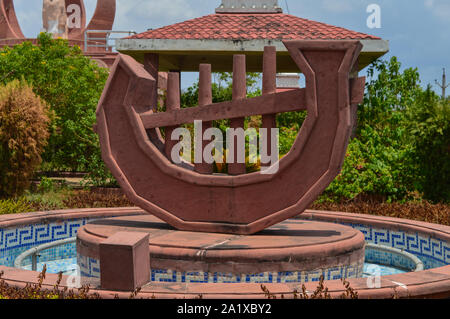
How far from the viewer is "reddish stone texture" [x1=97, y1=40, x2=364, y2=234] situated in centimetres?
572

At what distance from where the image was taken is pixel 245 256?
536 cm

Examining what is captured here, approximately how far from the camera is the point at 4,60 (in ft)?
57.3

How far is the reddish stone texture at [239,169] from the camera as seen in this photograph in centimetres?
572

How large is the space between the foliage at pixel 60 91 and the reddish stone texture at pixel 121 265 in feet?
37.5

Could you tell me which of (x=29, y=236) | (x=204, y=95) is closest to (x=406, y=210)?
(x=204, y=95)

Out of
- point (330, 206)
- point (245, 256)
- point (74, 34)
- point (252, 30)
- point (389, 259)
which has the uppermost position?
point (74, 34)

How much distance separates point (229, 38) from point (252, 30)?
0.78 metres

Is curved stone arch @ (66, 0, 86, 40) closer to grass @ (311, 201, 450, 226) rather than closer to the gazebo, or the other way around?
the gazebo

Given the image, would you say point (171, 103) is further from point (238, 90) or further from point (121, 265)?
point (121, 265)

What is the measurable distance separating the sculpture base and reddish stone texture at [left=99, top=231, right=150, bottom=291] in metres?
1.02

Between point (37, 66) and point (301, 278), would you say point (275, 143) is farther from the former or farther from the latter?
point (37, 66)

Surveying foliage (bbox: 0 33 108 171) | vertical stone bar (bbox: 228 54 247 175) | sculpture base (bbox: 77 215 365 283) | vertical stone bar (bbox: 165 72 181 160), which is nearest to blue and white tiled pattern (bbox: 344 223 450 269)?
sculpture base (bbox: 77 215 365 283)
